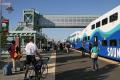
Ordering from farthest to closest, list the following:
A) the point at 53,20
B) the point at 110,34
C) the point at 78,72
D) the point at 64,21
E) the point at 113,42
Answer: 1. the point at 64,21
2. the point at 53,20
3. the point at 110,34
4. the point at 113,42
5. the point at 78,72

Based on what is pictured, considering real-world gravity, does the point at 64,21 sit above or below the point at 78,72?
above

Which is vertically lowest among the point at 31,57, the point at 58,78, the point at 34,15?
the point at 58,78

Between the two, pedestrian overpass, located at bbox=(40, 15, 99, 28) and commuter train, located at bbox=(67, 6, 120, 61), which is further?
pedestrian overpass, located at bbox=(40, 15, 99, 28)

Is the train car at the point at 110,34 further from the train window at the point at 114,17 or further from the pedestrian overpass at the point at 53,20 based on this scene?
the pedestrian overpass at the point at 53,20

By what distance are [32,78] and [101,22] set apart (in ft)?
64.7

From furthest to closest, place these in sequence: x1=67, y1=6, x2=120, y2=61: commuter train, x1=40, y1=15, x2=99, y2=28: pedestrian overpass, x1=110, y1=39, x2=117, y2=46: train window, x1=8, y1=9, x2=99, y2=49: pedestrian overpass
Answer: x1=40, y1=15, x2=99, y2=28: pedestrian overpass
x1=8, y1=9, x2=99, y2=49: pedestrian overpass
x1=110, y1=39, x2=117, y2=46: train window
x1=67, y1=6, x2=120, y2=61: commuter train

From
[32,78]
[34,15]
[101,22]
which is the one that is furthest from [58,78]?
[34,15]

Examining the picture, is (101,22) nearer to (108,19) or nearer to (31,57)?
(108,19)

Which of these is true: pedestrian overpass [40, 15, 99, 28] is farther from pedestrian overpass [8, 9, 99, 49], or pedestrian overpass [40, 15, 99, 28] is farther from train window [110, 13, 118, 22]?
train window [110, 13, 118, 22]

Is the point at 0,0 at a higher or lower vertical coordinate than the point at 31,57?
higher

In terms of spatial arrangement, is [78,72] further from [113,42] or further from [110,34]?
[110,34]

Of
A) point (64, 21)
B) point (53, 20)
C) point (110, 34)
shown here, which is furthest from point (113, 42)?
point (64, 21)

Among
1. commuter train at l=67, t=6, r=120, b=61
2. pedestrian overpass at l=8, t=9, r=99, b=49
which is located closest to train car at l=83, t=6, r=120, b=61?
commuter train at l=67, t=6, r=120, b=61

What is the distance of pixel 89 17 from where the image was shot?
12544 cm
